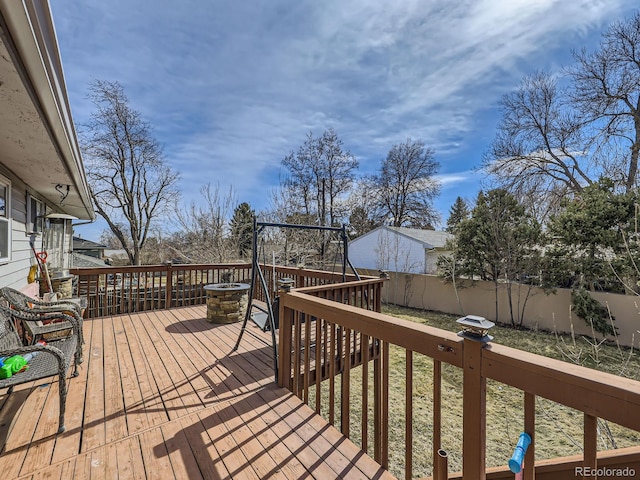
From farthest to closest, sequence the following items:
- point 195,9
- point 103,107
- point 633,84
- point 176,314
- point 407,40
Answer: point 103,107 < point 633,84 < point 407,40 < point 176,314 < point 195,9

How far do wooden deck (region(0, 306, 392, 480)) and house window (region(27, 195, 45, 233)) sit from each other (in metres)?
2.77

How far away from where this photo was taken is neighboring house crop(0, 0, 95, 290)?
1284 mm

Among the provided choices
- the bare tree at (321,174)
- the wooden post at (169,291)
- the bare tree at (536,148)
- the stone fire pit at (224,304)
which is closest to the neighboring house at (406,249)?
the bare tree at (321,174)

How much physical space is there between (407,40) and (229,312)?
6392 mm

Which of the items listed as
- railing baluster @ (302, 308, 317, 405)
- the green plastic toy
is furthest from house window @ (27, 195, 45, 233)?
railing baluster @ (302, 308, 317, 405)

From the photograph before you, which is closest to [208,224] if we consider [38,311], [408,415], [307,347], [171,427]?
[38,311]

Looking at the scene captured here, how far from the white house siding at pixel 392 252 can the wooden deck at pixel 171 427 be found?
10255 millimetres

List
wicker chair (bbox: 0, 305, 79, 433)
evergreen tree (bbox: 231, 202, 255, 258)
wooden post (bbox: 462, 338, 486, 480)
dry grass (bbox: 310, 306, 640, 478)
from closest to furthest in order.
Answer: wooden post (bbox: 462, 338, 486, 480), wicker chair (bbox: 0, 305, 79, 433), dry grass (bbox: 310, 306, 640, 478), evergreen tree (bbox: 231, 202, 255, 258)

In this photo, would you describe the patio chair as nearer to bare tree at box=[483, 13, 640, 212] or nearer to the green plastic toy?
the green plastic toy

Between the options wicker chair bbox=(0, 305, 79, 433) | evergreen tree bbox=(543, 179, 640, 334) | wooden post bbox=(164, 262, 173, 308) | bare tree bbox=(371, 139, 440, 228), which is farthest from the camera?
bare tree bbox=(371, 139, 440, 228)

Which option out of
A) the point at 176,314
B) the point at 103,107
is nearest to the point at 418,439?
the point at 176,314

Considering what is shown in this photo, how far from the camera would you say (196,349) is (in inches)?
145

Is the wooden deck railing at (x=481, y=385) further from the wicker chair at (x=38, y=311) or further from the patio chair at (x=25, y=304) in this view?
the patio chair at (x=25, y=304)

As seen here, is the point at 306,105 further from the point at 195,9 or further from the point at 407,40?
the point at 195,9
